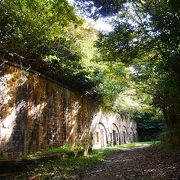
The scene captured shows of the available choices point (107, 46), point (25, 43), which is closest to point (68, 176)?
point (107, 46)

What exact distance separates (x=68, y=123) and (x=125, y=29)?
942 centimetres

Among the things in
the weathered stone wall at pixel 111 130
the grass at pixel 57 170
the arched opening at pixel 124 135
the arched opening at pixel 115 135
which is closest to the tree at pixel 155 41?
the grass at pixel 57 170

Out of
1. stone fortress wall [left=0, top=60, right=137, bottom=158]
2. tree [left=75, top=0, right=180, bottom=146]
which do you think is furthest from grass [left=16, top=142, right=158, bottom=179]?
tree [left=75, top=0, right=180, bottom=146]

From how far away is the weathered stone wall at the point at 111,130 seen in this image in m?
25.5

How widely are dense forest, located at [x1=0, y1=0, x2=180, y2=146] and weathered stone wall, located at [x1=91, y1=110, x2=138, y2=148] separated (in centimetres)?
616

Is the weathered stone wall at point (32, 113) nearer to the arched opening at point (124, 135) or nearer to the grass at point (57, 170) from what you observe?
the grass at point (57, 170)

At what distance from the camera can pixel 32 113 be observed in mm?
14305

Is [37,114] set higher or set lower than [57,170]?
higher

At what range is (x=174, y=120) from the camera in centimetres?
1491

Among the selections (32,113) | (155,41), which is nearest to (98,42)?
(155,41)

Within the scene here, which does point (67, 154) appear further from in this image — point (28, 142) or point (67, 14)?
point (67, 14)

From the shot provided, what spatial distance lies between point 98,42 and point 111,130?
20.4 m

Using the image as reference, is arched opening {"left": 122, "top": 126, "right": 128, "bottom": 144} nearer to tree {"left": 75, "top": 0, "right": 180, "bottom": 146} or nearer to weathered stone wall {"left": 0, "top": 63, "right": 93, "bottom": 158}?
weathered stone wall {"left": 0, "top": 63, "right": 93, "bottom": 158}

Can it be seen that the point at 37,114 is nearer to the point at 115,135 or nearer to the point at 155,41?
the point at 155,41
